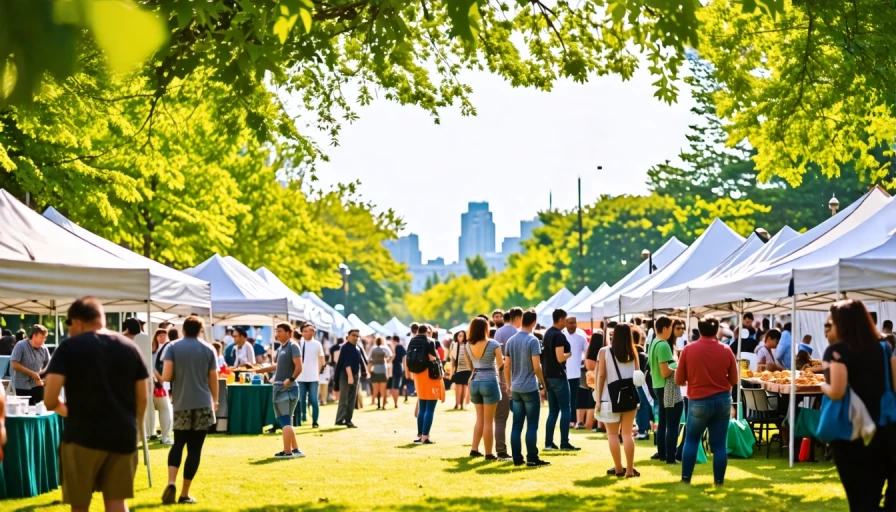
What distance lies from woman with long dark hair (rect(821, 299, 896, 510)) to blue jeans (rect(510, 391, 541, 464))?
7210 mm

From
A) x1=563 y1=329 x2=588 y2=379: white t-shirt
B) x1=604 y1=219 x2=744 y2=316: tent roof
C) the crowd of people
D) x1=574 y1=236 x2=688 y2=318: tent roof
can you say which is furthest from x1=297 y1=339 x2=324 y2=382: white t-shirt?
x1=574 y1=236 x2=688 y2=318: tent roof

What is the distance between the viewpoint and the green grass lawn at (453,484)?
1190cm

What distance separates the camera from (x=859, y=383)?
26.1 ft

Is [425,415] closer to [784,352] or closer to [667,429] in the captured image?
[667,429]

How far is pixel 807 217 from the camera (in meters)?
65.9

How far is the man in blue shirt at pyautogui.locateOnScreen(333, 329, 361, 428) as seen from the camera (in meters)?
25.4

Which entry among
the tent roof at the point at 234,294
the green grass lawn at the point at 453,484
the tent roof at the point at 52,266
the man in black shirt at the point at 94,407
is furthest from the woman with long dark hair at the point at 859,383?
the tent roof at the point at 234,294

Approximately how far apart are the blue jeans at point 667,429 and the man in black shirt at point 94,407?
8.28m

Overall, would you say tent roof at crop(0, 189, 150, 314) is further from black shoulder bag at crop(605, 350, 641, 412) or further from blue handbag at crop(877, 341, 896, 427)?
blue handbag at crop(877, 341, 896, 427)

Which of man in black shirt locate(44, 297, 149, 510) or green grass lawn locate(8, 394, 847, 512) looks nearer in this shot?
man in black shirt locate(44, 297, 149, 510)

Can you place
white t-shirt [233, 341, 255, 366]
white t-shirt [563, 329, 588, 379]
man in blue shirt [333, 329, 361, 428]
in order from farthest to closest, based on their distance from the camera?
white t-shirt [233, 341, 255, 366] → man in blue shirt [333, 329, 361, 428] → white t-shirt [563, 329, 588, 379]

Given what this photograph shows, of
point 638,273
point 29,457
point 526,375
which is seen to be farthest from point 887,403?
point 638,273

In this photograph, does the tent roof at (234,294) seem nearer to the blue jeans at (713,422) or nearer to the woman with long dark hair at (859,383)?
the blue jeans at (713,422)

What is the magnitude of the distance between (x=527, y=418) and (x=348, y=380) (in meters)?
10.7
